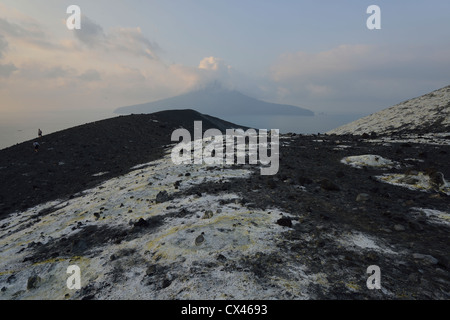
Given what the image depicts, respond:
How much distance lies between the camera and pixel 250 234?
24.3 ft

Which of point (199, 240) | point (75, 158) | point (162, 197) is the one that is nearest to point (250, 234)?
point (199, 240)

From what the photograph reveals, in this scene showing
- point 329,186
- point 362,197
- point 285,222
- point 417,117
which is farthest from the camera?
point 417,117

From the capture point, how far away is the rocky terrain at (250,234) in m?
5.54

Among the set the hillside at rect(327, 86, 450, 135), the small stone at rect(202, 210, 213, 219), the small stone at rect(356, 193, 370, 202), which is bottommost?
the small stone at rect(202, 210, 213, 219)

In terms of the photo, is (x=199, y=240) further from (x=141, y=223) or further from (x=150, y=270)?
(x=141, y=223)

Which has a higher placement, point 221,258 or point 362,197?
point 362,197

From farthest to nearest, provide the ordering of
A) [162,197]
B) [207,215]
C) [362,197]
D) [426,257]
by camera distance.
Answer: [162,197]
[362,197]
[207,215]
[426,257]

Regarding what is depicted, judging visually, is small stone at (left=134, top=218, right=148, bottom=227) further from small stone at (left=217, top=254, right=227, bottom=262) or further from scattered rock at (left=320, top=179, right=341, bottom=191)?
scattered rock at (left=320, top=179, right=341, bottom=191)

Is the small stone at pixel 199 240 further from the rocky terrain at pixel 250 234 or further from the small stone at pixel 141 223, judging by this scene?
the small stone at pixel 141 223

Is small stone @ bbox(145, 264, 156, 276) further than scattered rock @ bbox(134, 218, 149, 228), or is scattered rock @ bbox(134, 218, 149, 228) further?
scattered rock @ bbox(134, 218, 149, 228)

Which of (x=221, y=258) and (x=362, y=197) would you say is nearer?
(x=221, y=258)

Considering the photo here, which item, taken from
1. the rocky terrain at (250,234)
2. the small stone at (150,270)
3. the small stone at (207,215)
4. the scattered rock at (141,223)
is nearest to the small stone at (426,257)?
the rocky terrain at (250,234)

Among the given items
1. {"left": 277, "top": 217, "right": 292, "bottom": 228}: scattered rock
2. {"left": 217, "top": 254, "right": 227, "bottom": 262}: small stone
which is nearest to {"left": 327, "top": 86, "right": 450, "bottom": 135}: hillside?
{"left": 277, "top": 217, "right": 292, "bottom": 228}: scattered rock

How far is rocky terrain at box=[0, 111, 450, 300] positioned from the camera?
554 cm
